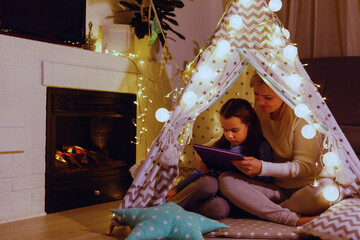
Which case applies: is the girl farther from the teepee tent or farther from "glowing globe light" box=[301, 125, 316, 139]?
"glowing globe light" box=[301, 125, 316, 139]

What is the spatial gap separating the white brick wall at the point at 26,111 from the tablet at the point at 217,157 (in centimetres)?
101

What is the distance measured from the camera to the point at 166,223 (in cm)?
167

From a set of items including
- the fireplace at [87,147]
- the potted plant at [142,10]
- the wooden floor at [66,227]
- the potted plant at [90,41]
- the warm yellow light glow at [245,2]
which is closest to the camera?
the wooden floor at [66,227]

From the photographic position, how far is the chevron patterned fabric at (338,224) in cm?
166

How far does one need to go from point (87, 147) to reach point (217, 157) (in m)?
1.39

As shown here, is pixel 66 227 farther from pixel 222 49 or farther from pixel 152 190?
pixel 222 49

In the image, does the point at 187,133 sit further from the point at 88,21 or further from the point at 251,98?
the point at 88,21

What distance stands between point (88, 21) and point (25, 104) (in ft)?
3.14

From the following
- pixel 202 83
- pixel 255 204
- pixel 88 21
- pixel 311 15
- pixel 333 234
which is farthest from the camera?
pixel 311 15

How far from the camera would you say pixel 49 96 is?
2.40 metres

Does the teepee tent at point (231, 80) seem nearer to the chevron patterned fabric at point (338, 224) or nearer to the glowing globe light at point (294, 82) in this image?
the glowing globe light at point (294, 82)

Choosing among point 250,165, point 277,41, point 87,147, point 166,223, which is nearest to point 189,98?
point 250,165

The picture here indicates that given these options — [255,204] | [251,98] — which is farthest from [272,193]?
[251,98]

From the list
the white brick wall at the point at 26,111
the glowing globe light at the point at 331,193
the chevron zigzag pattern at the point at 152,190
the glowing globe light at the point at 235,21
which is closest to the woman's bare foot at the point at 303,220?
the glowing globe light at the point at 331,193
